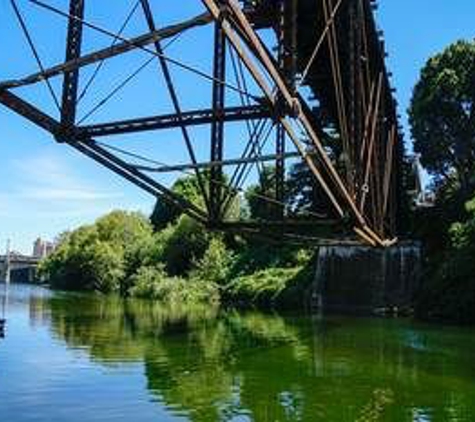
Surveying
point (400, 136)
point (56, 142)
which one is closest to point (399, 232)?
point (400, 136)

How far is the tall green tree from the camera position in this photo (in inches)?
2832

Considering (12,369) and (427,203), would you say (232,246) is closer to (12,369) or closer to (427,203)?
(427,203)

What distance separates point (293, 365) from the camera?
2722 centimetres

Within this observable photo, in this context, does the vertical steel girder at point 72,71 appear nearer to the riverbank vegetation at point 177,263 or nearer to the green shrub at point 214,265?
the riverbank vegetation at point 177,263

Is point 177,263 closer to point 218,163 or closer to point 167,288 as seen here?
point 167,288

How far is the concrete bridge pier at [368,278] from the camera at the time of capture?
53.9m

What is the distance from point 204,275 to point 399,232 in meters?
28.0

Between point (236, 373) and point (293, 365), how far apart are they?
275 cm

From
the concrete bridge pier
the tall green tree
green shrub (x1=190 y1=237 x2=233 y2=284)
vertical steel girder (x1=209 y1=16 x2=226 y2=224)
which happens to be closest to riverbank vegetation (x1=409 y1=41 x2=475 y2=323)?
the tall green tree

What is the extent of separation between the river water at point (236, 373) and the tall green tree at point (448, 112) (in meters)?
31.5

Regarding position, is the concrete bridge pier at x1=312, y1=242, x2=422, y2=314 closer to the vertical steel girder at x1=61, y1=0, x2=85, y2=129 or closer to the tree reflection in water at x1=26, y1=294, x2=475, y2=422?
the tree reflection in water at x1=26, y1=294, x2=475, y2=422

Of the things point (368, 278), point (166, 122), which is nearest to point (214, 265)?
point (368, 278)

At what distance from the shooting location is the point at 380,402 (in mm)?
20141

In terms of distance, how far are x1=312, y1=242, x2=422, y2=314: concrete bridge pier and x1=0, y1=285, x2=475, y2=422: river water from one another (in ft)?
32.0
